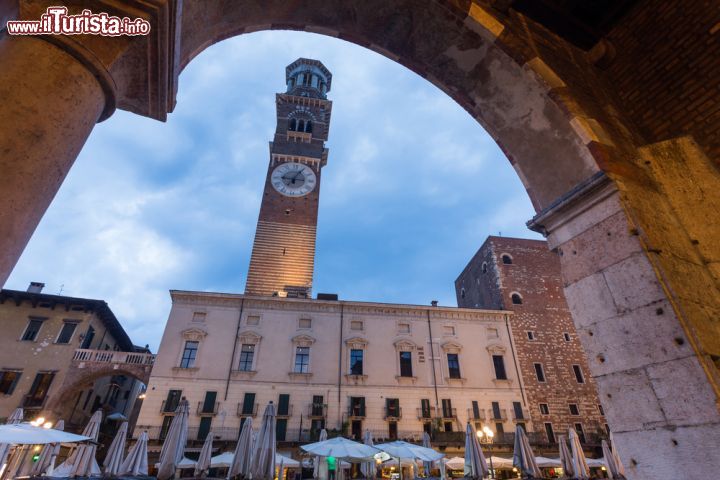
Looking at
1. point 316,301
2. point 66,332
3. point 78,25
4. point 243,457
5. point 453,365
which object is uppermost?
point 316,301

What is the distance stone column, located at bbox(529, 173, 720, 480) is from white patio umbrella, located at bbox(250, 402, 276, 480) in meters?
10.1

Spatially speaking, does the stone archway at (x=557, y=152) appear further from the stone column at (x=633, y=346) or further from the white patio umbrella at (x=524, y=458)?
the white patio umbrella at (x=524, y=458)

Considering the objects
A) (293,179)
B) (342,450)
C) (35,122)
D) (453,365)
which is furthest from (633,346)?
(293,179)

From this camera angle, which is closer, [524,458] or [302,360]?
[524,458]

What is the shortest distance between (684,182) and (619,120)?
0.93 meters

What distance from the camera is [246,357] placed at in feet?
71.3

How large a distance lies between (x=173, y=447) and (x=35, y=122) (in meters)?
11.3

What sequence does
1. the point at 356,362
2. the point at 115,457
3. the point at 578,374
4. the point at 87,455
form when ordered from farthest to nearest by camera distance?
the point at 578,374 → the point at 356,362 → the point at 87,455 → the point at 115,457

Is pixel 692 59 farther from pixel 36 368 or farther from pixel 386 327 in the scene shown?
pixel 36 368

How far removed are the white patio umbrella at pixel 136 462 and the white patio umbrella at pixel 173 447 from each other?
1.87 meters

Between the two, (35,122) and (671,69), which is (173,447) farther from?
(671,69)

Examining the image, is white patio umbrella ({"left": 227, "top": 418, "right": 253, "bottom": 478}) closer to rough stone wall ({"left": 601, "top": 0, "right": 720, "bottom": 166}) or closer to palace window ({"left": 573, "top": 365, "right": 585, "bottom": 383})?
rough stone wall ({"left": 601, "top": 0, "right": 720, "bottom": 166})

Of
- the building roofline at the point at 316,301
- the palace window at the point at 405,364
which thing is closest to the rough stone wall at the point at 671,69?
the building roofline at the point at 316,301

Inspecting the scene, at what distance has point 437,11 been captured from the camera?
362 centimetres
